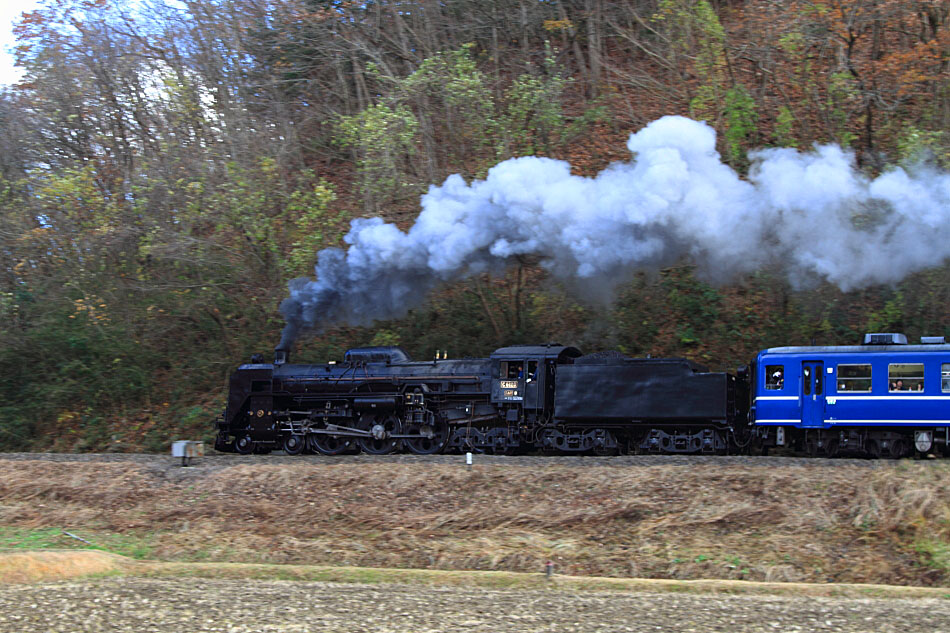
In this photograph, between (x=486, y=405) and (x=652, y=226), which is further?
(x=652, y=226)

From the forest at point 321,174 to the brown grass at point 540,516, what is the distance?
7.48m

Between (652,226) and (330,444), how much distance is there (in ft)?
30.9

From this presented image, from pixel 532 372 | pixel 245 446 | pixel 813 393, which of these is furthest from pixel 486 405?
pixel 813 393

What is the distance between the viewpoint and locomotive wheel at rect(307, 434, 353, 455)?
2138 centimetres

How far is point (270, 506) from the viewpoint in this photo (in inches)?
630

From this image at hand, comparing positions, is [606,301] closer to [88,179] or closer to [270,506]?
[270,506]

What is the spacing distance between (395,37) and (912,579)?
1137 inches

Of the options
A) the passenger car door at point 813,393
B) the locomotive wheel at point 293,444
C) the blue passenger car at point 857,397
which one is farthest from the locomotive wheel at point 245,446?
the passenger car door at point 813,393

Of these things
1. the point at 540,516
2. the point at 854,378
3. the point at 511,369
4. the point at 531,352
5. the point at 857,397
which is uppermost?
the point at 531,352

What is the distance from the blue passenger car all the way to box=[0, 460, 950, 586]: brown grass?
6.20ft

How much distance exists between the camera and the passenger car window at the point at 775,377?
18.2 meters

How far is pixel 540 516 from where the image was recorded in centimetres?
1447

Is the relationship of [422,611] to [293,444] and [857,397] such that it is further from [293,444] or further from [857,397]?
[293,444]

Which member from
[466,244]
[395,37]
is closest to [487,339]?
[466,244]
